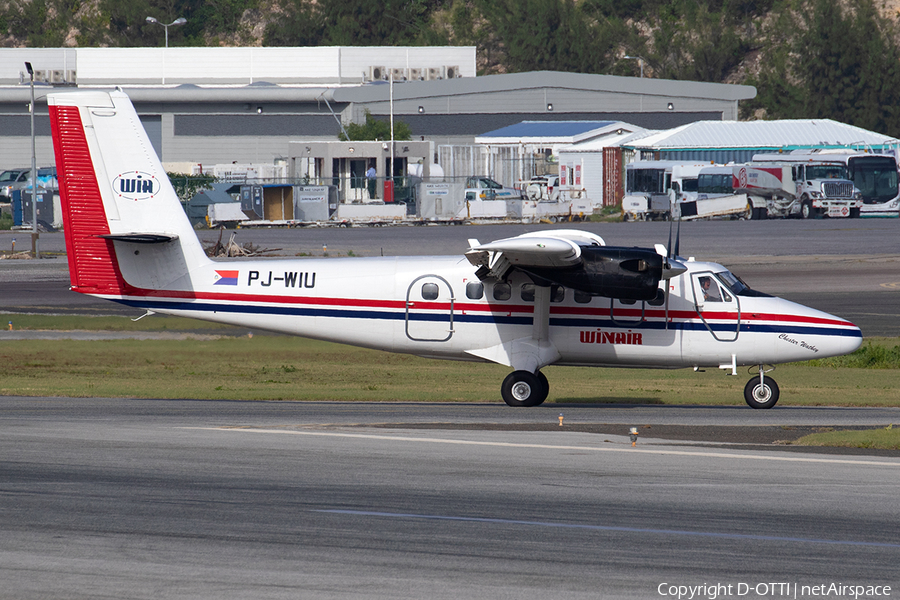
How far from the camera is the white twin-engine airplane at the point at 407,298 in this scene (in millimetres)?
18172

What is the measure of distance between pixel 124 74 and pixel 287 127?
90.6 feet

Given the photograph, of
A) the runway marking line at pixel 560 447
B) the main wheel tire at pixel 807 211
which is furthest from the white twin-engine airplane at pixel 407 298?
the main wheel tire at pixel 807 211

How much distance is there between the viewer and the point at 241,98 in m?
88.2

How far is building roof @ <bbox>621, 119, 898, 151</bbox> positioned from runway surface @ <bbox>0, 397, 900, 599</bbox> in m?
60.3

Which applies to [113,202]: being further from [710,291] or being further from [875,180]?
[875,180]

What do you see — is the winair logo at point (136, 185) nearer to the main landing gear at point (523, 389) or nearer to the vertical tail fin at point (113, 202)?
the vertical tail fin at point (113, 202)

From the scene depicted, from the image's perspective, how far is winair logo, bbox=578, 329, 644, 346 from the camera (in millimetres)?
18297

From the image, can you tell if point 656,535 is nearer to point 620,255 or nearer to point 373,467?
point 373,467

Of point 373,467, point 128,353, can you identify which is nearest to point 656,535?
point 373,467

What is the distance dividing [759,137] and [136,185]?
61.4 meters

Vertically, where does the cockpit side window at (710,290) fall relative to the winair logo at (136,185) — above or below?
below

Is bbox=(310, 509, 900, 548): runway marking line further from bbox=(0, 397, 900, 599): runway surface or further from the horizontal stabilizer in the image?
the horizontal stabilizer

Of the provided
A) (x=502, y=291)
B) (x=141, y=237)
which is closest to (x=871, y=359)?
(x=502, y=291)

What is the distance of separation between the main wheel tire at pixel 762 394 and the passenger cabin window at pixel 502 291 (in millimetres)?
4266
